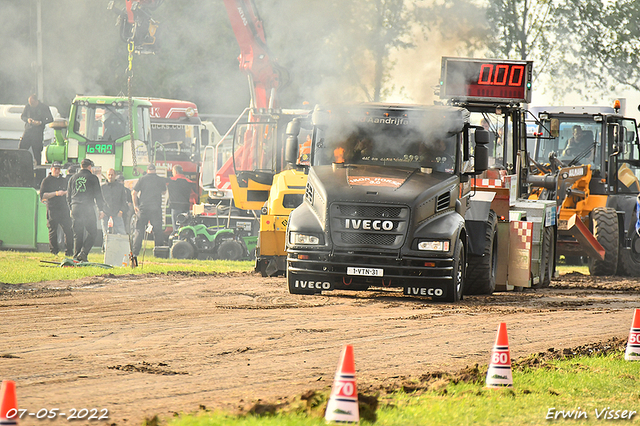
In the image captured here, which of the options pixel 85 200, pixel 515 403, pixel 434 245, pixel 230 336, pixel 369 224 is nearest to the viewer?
pixel 515 403

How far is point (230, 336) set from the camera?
9234mm

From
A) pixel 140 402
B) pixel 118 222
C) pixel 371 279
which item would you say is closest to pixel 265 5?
pixel 118 222

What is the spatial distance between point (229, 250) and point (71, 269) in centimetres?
469

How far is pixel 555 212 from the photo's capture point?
55.9 feet

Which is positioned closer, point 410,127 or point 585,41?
point 410,127

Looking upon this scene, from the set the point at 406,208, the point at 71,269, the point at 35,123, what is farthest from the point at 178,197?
the point at 406,208

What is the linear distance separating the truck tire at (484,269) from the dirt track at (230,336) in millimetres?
333

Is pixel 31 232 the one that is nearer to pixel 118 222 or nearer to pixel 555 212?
pixel 118 222

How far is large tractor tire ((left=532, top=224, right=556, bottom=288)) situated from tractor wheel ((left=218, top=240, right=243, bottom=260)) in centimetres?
687

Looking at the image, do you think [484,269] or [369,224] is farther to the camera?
[484,269]

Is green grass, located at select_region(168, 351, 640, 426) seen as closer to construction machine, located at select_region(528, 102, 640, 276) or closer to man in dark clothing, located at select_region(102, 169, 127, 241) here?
construction machine, located at select_region(528, 102, 640, 276)

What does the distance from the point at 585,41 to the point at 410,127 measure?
75.6 ft

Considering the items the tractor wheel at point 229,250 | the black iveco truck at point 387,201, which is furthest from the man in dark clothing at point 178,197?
the black iveco truck at point 387,201

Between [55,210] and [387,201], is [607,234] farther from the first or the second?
[55,210]
